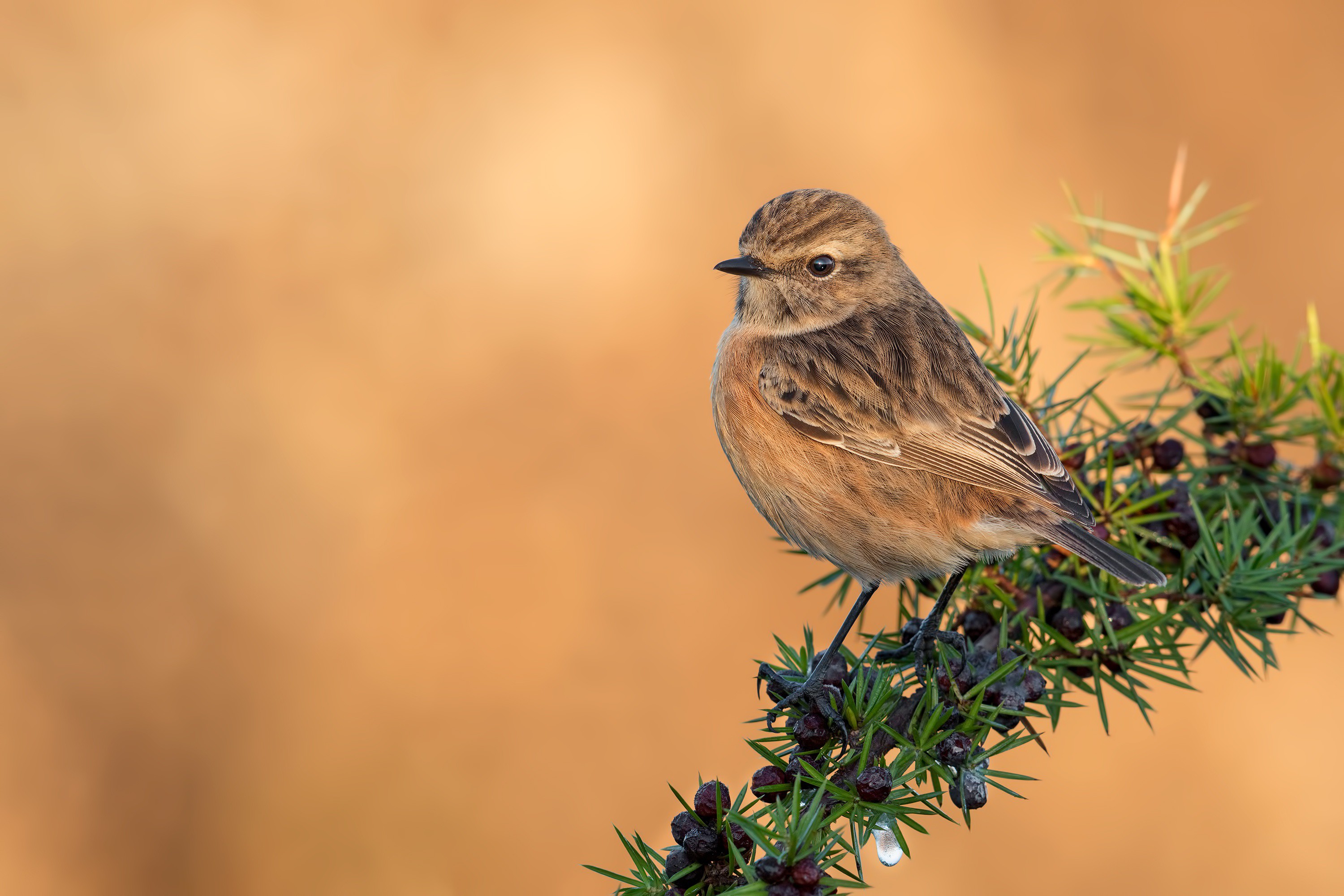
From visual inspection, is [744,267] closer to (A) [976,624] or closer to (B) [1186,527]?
(A) [976,624]

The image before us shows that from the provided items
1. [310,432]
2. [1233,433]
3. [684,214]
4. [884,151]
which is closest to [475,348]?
[310,432]

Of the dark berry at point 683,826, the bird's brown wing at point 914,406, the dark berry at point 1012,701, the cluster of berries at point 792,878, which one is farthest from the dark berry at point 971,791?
the bird's brown wing at point 914,406

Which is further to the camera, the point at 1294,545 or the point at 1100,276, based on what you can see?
the point at 1100,276

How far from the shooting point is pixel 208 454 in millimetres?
6449

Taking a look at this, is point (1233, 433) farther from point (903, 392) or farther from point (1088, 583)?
point (903, 392)

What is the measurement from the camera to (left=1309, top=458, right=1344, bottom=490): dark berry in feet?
11.3

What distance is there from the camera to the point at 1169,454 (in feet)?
11.6

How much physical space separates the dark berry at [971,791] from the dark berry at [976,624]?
647 mm

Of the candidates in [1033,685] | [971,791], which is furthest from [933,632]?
[971,791]

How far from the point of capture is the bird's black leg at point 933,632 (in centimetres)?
364

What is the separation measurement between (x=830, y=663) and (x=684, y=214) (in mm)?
4317

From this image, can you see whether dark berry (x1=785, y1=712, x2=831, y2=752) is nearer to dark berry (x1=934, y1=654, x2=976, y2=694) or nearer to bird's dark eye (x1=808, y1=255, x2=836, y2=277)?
dark berry (x1=934, y1=654, x2=976, y2=694)

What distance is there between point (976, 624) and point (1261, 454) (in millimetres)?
1097

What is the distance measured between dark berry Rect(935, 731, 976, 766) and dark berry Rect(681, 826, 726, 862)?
666mm
